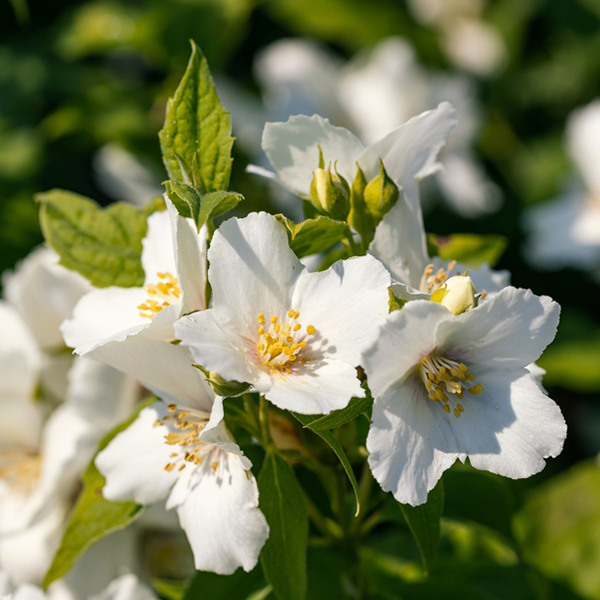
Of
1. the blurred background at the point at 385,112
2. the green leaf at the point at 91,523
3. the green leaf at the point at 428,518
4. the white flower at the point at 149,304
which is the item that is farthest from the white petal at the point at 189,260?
the blurred background at the point at 385,112

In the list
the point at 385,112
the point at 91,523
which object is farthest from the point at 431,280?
the point at 385,112

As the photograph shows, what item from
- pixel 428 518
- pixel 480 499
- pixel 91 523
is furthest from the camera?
pixel 480 499

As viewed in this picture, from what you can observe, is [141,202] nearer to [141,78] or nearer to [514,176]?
[141,78]

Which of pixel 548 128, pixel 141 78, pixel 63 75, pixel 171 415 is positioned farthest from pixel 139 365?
pixel 548 128

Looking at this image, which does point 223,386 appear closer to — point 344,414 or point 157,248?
point 344,414

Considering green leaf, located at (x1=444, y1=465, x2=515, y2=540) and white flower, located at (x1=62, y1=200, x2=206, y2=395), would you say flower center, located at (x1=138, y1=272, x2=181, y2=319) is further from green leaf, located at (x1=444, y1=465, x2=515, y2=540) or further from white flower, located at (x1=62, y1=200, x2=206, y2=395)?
green leaf, located at (x1=444, y1=465, x2=515, y2=540)

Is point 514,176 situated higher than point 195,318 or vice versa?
point 195,318

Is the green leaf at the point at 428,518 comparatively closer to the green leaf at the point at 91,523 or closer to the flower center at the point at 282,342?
the flower center at the point at 282,342
